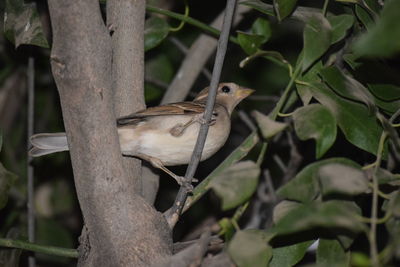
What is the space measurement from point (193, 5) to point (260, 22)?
1.66 m

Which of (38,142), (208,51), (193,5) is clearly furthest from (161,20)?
(193,5)

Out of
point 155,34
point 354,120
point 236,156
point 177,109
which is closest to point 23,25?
point 155,34

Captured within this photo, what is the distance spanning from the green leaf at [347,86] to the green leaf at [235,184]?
1.64ft

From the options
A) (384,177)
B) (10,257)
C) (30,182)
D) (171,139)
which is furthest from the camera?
(30,182)

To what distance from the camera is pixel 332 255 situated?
2.25 metres

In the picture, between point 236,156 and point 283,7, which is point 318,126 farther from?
point 283,7

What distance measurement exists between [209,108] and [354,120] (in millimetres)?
555

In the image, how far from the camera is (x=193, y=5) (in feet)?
16.4

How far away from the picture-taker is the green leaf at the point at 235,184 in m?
1.95

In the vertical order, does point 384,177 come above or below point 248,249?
above

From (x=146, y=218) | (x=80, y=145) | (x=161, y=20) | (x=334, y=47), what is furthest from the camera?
(x=161, y=20)

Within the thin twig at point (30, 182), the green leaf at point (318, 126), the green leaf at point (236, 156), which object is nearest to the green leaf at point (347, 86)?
the green leaf at point (318, 126)

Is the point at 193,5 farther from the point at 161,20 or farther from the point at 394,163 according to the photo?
the point at 394,163

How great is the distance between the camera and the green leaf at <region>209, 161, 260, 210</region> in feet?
6.41
